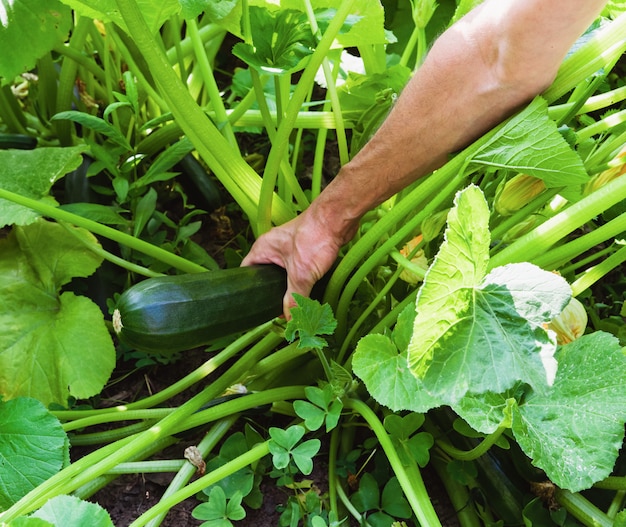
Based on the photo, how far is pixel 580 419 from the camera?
3.03ft

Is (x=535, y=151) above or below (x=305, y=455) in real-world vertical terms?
above

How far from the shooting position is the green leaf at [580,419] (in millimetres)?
896

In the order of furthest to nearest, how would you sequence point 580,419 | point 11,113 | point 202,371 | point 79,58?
point 11,113, point 79,58, point 202,371, point 580,419

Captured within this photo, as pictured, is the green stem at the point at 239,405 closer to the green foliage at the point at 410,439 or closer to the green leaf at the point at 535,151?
the green foliage at the point at 410,439

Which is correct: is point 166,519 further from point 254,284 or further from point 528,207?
point 528,207

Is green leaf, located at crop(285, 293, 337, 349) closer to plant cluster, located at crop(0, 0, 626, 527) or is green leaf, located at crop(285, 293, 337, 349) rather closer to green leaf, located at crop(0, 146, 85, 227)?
plant cluster, located at crop(0, 0, 626, 527)

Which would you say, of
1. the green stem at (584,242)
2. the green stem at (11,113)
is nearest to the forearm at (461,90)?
Result: the green stem at (584,242)

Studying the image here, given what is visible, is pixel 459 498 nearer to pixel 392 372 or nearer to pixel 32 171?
pixel 392 372

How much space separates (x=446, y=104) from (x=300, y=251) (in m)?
0.37

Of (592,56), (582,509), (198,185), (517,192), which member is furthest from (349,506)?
(198,185)

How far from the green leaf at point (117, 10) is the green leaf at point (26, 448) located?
661mm

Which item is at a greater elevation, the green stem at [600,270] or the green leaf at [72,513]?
the green leaf at [72,513]

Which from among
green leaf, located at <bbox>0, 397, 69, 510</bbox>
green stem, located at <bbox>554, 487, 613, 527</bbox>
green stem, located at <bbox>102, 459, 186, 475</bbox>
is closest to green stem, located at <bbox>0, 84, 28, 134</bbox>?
green leaf, located at <bbox>0, 397, 69, 510</bbox>

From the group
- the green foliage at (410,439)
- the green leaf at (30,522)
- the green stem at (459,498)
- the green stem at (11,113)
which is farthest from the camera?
the green stem at (11,113)
